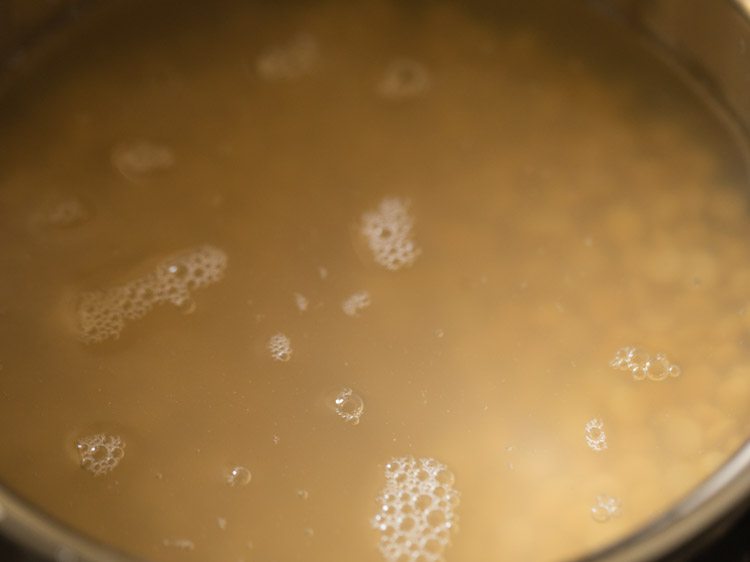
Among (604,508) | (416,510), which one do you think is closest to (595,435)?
A: (604,508)

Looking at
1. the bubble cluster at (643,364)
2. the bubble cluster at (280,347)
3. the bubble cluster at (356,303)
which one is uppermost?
the bubble cluster at (643,364)

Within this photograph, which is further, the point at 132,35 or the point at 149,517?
the point at 132,35

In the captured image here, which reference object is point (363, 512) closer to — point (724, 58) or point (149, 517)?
point (149, 517)

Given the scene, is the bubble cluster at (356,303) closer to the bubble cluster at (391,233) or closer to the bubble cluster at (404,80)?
the bubble cluster at (391,233)

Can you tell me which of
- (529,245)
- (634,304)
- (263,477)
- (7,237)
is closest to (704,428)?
(634,304)

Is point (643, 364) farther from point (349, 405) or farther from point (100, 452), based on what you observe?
point (100, 452)

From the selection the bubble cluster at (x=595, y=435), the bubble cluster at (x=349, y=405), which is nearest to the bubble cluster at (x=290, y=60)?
the bubble cluster at (x=349, y=405)

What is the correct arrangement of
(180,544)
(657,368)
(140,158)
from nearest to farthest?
(180,544) < (657,368) < (140,158)

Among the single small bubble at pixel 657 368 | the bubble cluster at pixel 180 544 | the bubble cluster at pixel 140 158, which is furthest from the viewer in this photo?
the bubble cluster at pixel 140 158
